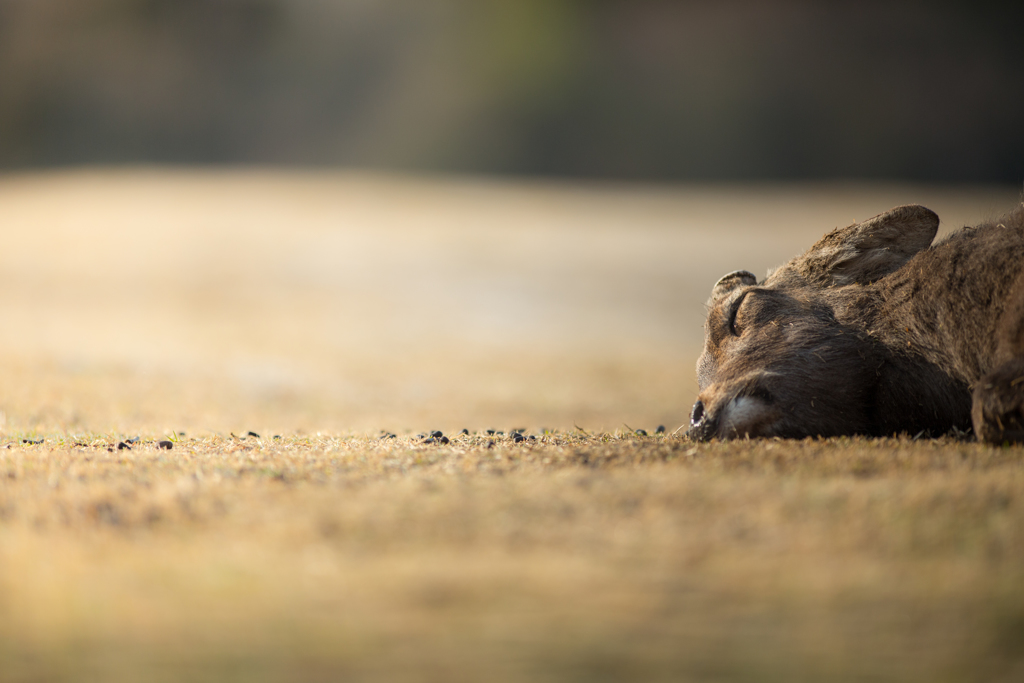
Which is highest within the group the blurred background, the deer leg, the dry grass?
the blurred background

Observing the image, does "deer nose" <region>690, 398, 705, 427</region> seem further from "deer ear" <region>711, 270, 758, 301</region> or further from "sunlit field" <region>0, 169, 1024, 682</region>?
"deer ear" <region>711, 270, 758, 301</region>

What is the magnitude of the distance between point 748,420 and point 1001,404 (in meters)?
1.32

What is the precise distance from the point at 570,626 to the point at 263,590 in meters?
1.02

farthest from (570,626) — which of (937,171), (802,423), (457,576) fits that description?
(937,171)

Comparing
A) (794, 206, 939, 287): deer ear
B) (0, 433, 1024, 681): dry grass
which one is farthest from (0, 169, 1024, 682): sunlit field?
(794, 206, 939, 287): deer ear

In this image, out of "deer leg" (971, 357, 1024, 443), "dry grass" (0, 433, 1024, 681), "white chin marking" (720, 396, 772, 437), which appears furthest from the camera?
"white chin marking" (720, 396, 772, 437)

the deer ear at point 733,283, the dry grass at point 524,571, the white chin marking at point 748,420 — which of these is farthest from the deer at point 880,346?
the dry grass at point 524,571

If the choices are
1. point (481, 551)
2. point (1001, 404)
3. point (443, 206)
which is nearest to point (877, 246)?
point (1001, 404)

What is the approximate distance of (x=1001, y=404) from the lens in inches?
159

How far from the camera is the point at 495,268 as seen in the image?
22969 mm

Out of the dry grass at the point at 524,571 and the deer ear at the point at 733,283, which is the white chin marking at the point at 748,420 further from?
the deer ear at the point at 733,283

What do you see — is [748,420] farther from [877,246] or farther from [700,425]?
[877,246]

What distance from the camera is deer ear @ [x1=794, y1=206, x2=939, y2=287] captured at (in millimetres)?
5344

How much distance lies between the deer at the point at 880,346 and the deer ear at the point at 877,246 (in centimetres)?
1
